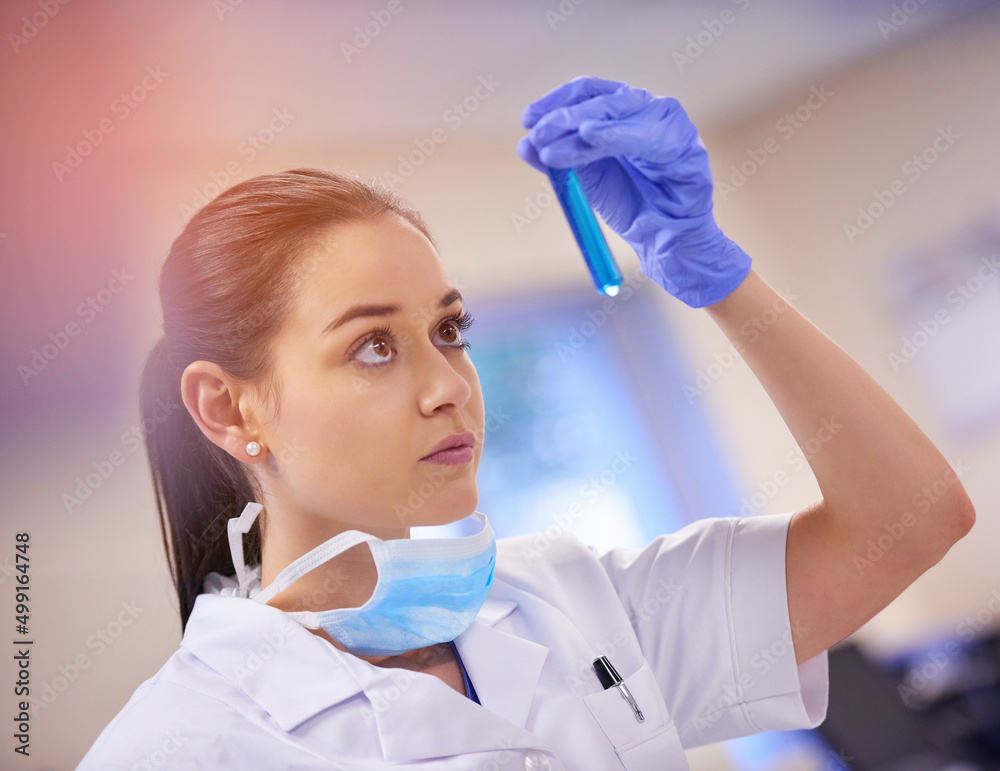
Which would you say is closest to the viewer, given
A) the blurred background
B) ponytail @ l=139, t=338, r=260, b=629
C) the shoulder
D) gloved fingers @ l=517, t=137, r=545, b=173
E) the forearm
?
the shoulder

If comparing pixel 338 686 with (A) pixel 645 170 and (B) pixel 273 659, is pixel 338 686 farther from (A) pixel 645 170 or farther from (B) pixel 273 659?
(A) pixel 645 170

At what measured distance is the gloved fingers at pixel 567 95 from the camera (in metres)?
0.87

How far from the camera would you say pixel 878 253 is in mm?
2859

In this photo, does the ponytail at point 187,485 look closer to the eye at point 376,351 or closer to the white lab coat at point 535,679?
the white lab coat at point 535,679

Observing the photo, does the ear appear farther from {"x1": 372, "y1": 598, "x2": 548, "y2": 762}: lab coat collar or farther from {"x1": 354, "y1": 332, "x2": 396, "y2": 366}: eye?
{"x1": 372, "y1": 598, "x2": 548, "y2": 762}: lab coat collar

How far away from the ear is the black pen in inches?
21.5

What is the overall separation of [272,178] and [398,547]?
23.2 inches

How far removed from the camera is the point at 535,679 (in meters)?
0.93

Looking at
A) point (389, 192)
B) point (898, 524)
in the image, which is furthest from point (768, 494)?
point (389, 192)

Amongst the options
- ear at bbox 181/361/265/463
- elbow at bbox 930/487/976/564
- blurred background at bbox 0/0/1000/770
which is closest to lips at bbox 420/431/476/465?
ear at bbox 181/361/265/463

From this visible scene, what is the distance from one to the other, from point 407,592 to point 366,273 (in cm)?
41

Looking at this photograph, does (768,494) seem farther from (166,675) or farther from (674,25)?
(166,675)

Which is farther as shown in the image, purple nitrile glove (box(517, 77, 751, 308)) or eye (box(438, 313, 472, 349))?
eye (box(438, 313, 472, 349))

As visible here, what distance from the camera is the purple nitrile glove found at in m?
0.84
